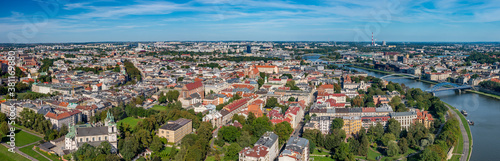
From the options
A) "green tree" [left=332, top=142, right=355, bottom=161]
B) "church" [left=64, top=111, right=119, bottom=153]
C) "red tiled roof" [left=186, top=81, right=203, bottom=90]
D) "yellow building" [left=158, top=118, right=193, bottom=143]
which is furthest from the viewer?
"red tiled roof" [left=186, top=81, right=203, bottom=90]

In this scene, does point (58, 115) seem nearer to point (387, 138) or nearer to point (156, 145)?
point (156, 145)

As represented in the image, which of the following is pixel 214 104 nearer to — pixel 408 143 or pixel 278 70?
pixel 408 143

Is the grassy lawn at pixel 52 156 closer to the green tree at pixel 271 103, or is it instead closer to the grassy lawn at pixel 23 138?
the grassy lawn at pixel 23 138

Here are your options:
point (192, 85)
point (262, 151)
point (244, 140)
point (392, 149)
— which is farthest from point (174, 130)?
point (192, 85)

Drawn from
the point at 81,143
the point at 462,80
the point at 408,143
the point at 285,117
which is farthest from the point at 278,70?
the point at 81,143

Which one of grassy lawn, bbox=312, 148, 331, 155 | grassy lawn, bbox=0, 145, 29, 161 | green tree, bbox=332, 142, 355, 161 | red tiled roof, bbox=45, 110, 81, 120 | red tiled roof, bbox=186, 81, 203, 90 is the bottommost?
grassy lawn, bbox=312, 148, 331, 155

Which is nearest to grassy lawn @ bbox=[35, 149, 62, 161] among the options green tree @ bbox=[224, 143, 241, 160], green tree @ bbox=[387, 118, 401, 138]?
green tree @ bbox=[224, 143, 241, 160]

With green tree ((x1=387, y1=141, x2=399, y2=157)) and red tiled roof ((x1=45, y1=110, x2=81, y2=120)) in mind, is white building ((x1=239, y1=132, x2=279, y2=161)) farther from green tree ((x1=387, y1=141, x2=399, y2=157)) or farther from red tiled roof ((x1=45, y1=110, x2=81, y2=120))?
red tiled roof ((x1=45, y1=110, x2=81, y2=120))
